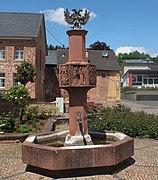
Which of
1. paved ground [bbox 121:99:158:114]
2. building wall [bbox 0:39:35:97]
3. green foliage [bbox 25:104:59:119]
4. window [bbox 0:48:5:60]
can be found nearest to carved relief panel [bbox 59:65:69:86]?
green foliage [bbox 25:104:59:119]

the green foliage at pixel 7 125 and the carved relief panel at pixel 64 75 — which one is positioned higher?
the carved relief panel at pixel 64 75

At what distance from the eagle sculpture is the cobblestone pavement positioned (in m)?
3.89

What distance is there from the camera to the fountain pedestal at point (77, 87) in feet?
22.7

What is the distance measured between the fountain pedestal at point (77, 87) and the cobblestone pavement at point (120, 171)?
1262mm

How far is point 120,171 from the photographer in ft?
21.3

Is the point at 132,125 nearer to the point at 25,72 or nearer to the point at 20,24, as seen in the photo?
the point at 25,72

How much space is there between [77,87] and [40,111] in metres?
11.4

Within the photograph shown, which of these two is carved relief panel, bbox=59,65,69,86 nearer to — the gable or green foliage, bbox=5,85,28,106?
green foliage, bbox=5,85,28,106

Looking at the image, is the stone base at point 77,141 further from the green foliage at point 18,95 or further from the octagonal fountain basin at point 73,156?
the green foliage at point 18,95

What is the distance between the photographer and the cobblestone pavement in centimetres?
609

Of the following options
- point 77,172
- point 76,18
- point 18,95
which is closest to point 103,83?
point 18,95

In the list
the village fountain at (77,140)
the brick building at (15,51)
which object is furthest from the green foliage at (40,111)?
the brick building at (15,51)

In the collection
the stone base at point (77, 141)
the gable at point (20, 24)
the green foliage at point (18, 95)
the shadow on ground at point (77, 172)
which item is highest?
the gable at point (20, 24)

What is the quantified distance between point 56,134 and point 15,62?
21.9 metres
